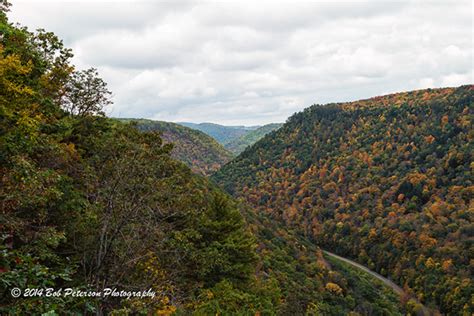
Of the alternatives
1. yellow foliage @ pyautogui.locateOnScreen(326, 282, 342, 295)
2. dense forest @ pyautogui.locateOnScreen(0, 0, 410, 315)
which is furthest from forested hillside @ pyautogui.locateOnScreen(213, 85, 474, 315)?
dense forest @ pyautogui.locateOnScreen(0, 0, 410, 315)

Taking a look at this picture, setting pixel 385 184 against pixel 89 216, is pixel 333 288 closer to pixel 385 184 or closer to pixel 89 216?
pixel 89 216

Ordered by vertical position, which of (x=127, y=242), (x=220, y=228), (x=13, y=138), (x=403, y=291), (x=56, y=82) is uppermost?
(x=56, y=82)

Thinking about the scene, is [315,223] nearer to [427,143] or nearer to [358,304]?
[427,143]

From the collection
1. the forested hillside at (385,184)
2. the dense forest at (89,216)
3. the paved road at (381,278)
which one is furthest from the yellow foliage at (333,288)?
the dense forest at (89,216)

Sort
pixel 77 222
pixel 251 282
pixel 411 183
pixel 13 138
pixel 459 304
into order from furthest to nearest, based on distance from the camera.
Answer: pixel 411 183
pixel 459 304
pixel 251 282
pixel 77 222
pixel 13 138

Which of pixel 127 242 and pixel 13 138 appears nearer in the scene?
pixel 127 242

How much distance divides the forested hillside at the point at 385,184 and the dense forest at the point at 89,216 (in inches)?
2244

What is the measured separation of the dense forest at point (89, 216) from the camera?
919cm

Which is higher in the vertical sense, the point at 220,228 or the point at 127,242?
the point at 127,242

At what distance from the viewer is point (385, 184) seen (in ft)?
354

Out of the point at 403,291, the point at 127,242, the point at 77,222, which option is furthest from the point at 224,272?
the point at 403,291

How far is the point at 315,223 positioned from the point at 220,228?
86089mm

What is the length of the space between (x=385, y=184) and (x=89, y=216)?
108395 mm

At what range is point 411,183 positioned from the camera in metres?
101
